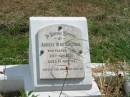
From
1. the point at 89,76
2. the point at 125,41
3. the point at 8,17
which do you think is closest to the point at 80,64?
the point at 89,76

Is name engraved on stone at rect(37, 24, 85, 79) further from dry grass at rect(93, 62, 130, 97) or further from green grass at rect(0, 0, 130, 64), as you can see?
green grass at rect(0, 0, 130, 64)

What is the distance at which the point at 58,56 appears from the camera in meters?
5.33

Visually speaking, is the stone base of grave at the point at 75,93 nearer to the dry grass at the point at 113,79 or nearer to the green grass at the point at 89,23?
the dry grass at the point at 113,79

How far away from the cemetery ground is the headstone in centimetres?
57

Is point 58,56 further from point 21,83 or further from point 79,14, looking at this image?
point 79,14

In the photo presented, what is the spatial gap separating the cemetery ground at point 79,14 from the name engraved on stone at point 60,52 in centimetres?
59

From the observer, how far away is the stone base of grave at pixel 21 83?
5.27m

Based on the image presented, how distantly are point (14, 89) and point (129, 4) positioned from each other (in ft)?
10.9

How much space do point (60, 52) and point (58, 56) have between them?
4 centimetres

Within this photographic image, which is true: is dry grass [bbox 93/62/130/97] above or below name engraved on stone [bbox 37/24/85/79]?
below

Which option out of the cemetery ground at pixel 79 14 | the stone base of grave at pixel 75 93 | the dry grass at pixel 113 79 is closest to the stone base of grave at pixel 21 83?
the stone base of grave at pixel 75 93

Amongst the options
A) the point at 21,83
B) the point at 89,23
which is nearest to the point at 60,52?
the point at 21,83

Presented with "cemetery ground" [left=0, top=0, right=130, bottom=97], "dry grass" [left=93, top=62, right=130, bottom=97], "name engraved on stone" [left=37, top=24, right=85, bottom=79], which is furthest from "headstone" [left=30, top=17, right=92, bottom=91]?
"cemetery ground" [left=0, top=0, right=130, bottom=97]

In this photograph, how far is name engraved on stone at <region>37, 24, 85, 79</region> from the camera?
5305 millimetres
